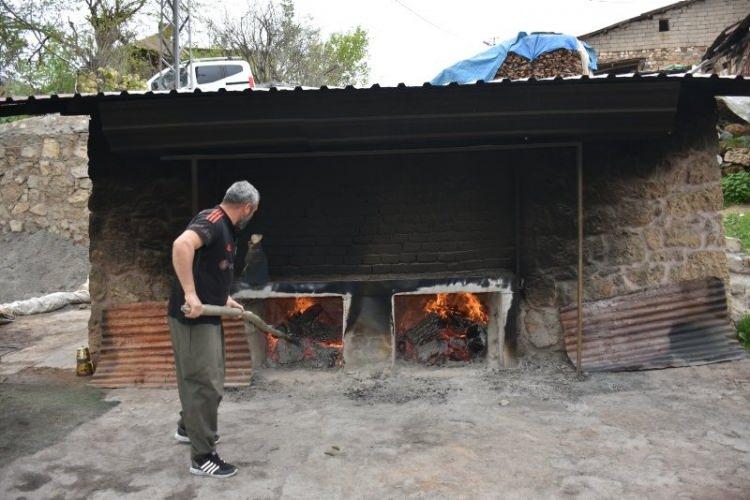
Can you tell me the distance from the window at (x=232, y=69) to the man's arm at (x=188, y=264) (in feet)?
45.9

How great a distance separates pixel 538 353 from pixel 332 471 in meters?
2.85

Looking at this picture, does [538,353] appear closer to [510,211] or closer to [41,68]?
[510,211]

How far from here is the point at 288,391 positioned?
227 inches

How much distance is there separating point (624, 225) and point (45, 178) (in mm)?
12120

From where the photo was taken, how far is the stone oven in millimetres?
5973

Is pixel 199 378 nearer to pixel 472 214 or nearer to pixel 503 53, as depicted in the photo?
pixel 472 214

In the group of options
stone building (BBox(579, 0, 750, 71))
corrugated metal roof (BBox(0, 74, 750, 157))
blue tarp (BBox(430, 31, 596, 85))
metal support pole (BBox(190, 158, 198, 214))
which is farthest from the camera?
stone building (BBox(579, 0, 750, 71))

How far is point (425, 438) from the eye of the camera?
455 centimetres

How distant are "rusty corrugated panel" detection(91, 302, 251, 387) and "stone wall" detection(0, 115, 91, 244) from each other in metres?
8.59

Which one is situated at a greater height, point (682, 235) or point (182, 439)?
point (682, 235)

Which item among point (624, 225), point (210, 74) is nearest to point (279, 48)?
point (210, 74)

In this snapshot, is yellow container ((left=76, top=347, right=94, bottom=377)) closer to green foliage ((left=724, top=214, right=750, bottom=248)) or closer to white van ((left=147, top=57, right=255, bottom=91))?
green foliage ((left=724, top=214, right=750, bottom=248))

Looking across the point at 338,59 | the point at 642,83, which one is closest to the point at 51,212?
the point at 642,83

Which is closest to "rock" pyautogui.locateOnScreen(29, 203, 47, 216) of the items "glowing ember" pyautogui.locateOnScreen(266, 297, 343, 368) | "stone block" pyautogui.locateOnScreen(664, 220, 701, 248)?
"glowing ember" pyautogui.locateOnScreen(266, 297, 343, 368)
